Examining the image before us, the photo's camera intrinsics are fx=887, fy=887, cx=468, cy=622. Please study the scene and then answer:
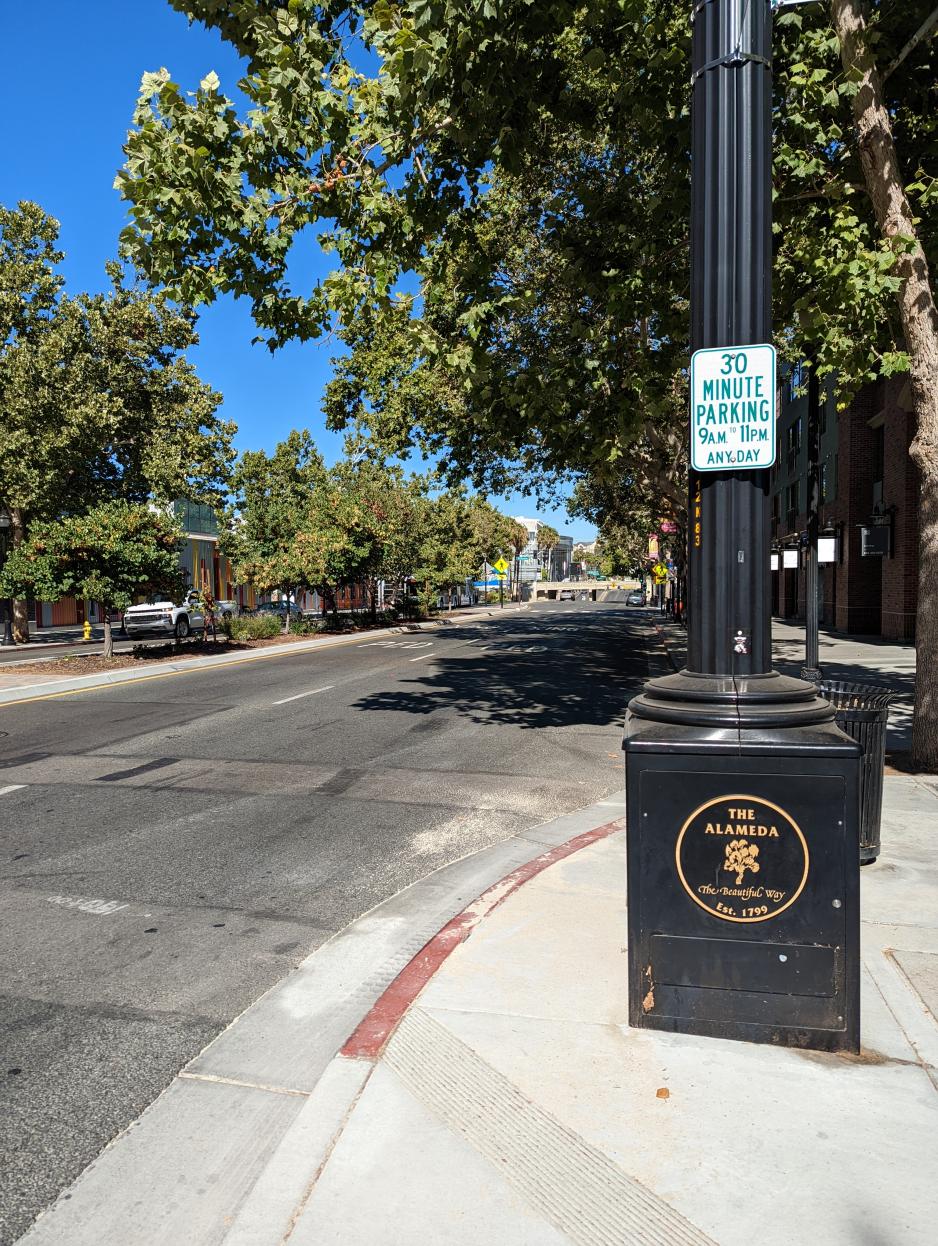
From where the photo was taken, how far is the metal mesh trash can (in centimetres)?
594

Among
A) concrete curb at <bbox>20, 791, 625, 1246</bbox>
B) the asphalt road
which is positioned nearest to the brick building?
the asphalt road

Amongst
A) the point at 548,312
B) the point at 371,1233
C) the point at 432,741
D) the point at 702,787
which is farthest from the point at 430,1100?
the point at 548,312

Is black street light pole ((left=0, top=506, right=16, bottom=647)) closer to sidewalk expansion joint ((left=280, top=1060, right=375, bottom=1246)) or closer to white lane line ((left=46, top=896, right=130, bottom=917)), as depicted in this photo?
white lane line ((left=46, top=896, right=130, bottom=917))

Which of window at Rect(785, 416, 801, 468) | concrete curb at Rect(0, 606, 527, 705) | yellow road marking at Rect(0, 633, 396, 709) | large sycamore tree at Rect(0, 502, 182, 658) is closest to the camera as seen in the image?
yellow road marking at Rect(0, 633, 396, 709)

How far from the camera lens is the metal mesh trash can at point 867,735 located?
234 inches

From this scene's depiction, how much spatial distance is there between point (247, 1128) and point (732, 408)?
3.35 meters

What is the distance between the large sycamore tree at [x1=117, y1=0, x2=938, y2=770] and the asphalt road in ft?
13.9

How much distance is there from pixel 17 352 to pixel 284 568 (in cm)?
1129

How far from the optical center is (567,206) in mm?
16000

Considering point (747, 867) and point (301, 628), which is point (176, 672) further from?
point (747, 867)

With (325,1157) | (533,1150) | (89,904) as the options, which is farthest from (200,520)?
(533,1150)

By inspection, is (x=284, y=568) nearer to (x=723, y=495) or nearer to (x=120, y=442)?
(x=120, y=442)

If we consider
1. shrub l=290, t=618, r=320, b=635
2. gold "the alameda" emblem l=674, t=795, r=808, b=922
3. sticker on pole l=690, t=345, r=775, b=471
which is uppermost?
sticker on pole l=690, t=345, r=775, b=471

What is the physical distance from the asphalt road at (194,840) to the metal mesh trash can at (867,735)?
2.67 meters
